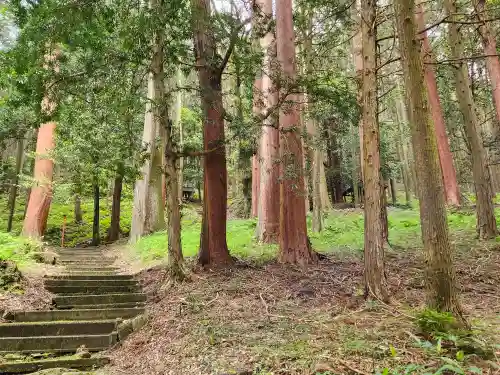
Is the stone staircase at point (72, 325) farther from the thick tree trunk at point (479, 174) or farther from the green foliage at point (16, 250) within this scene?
the thick tree trunk at point (479, 174)

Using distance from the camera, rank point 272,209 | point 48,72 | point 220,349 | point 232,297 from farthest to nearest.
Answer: point 272,209 < point 48,72 < point 232,297 < point 220,349

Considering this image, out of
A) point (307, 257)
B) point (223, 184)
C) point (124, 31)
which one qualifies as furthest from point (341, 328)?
point (124, 31)

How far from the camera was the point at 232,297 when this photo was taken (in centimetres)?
605

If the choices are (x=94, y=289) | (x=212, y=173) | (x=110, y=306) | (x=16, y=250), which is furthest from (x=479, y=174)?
(x=16, y=250)

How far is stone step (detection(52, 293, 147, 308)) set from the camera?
273 inches

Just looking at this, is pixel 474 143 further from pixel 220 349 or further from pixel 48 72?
pixel 48 72

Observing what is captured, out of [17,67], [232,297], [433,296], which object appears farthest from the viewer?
[17,67]

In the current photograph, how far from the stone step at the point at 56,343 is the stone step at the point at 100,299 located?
1.85 metres

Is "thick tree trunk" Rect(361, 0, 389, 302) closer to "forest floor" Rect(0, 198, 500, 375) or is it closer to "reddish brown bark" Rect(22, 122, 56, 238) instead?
"forest floor" Rect(0, 198, 500, 375)

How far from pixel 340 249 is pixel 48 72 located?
7.36 meters

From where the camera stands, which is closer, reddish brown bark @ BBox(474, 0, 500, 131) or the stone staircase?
the stone staircase

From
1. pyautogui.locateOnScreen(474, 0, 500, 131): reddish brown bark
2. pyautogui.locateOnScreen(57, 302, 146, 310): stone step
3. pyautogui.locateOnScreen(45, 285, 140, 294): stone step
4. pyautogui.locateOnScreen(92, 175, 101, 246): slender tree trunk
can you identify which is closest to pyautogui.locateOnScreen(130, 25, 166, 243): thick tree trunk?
pyautogui.locateOnScreen(92, 175, 101, 246): slender tree trunk

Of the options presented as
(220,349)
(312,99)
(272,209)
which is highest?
(312,99)

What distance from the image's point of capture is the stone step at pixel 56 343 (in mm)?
4895
